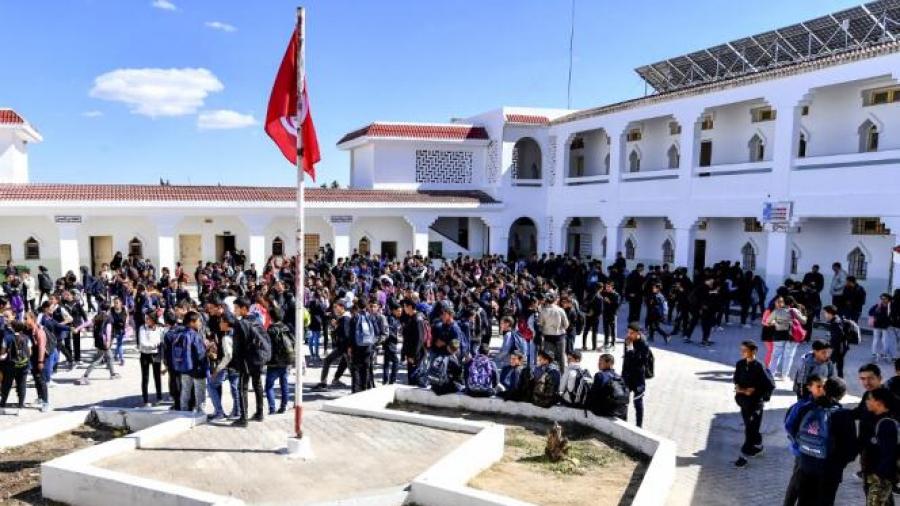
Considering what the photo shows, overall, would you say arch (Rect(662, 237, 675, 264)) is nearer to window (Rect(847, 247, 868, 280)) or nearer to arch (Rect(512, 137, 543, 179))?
window (Rect(847, 247, 868, 280))

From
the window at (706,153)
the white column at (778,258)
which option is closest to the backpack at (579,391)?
the white column at (778,258)

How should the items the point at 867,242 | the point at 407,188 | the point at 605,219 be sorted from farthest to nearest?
1. the point at 407,188
2. the point at 605,219
3. the point at 867,242

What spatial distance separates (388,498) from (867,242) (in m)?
17.6

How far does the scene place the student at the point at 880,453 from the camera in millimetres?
4672

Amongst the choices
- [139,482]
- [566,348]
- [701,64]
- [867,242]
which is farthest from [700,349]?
[701,64]

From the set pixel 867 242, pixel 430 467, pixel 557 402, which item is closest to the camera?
pixel 430 467

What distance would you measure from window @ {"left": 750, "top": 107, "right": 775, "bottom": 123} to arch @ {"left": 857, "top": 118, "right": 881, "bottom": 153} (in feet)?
9.29

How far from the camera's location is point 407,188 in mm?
28641

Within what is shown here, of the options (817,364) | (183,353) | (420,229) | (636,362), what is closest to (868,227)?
(817,364)

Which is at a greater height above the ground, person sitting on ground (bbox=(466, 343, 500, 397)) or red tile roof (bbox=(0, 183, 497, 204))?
red tile roof (bbox=(0, 183, 497, 204))

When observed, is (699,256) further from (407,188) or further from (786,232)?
(407,188)

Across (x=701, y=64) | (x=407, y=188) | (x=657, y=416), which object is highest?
(x=701, y=64)

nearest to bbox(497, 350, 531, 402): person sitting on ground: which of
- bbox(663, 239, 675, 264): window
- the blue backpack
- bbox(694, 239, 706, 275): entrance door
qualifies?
the blue backpack

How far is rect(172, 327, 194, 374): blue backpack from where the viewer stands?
798 cm
